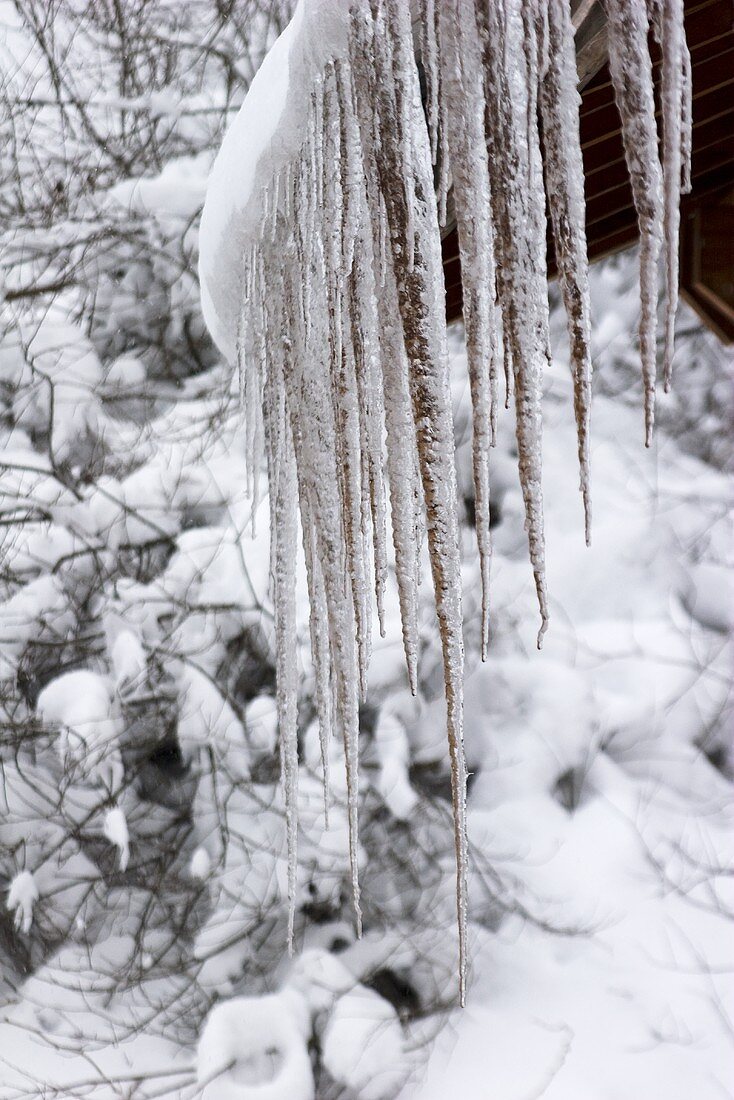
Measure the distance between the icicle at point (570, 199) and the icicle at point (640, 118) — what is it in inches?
1.2

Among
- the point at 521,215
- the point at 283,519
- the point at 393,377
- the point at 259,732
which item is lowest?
the point at 259,732

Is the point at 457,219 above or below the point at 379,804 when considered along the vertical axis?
above

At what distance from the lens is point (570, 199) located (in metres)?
0.56

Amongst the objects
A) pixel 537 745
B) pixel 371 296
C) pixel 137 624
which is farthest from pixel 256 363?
pixel 537 745

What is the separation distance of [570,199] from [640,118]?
6 cm

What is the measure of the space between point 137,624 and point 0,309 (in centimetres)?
114

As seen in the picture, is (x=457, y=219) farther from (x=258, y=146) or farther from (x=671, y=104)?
(x=258, y=146)

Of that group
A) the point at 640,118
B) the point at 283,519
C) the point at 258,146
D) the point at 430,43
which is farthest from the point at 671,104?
the point at 283,519

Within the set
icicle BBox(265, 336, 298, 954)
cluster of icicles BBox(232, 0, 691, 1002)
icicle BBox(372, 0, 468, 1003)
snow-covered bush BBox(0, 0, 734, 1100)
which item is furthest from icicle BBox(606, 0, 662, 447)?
snow-covered bush BBox(0, 0, 734, 1100)

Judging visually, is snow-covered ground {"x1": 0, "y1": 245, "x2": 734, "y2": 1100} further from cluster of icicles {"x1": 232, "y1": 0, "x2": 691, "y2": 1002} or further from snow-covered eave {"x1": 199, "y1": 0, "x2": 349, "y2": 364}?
cluster of icicles {"x1": 232, "y1": 0, "x2": 691, "y2": 1002}

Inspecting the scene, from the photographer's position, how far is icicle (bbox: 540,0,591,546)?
0.53 metres

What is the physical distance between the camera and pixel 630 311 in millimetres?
3311

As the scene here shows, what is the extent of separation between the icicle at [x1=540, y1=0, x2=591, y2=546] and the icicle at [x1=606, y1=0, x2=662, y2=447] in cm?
3

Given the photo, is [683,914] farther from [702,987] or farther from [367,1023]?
[367,1023]
